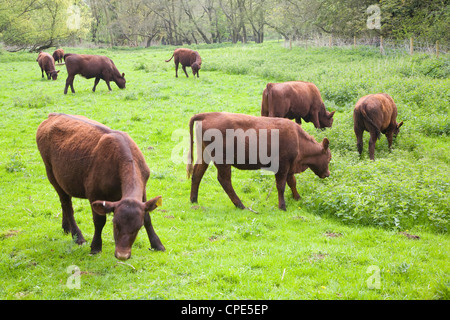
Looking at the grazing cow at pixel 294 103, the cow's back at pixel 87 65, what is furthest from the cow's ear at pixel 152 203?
the cow's back at pixel 87 65

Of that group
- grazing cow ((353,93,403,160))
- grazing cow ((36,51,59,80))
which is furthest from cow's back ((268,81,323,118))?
grazing cow ((36,51,59,80))

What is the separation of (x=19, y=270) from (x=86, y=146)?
2090 millimetres

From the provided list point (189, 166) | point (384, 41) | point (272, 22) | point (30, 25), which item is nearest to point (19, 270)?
point (189, 166)

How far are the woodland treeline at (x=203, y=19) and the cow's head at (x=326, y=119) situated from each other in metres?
16.7

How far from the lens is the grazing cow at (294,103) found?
1272 cm

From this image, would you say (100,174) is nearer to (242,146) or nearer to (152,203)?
(152,203)

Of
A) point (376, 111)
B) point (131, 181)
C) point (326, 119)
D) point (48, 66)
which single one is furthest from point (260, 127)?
point (48, 66)

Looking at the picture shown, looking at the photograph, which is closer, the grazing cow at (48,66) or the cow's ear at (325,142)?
the cow's ear at (325,142)

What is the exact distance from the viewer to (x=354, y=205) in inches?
315

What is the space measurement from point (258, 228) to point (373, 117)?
19.4 feet

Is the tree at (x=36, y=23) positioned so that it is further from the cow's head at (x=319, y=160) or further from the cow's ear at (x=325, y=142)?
the cow's ear at (x=325, y=142)

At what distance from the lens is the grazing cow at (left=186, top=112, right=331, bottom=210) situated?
848cm

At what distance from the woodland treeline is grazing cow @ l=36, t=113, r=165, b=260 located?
85.3 feet
